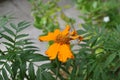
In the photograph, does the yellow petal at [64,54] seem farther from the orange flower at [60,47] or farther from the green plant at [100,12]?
the green plant at [100,12]

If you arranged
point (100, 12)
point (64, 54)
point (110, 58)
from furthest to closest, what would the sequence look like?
point (100, 12) < point (110, 58) < point (64, 54)

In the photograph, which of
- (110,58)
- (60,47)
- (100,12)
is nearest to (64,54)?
(60,47)

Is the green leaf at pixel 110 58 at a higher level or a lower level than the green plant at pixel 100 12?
lower

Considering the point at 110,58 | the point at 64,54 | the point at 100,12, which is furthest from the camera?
the point at 100,12

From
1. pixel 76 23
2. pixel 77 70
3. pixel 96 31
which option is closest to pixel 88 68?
pixel 77 70

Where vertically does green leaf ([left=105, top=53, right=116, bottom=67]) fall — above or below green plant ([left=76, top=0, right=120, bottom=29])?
below

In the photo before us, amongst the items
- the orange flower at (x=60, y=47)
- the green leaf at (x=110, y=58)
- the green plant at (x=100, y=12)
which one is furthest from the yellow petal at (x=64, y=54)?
the green plant at (x=100, y=12)

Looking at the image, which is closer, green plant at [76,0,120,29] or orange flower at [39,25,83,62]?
orange flower at [39,25,83,62]

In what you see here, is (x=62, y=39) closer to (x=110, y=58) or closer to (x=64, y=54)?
(x=64, y=54)

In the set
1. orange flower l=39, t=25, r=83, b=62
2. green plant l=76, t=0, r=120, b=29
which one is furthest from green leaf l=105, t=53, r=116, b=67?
green plant l=76, t=0, r=120, b=29

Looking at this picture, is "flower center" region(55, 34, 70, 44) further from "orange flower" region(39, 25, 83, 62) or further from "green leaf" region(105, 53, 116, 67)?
"green leaf" region(105, 53, 116, 67)

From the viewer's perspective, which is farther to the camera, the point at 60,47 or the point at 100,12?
the point at 100,12
